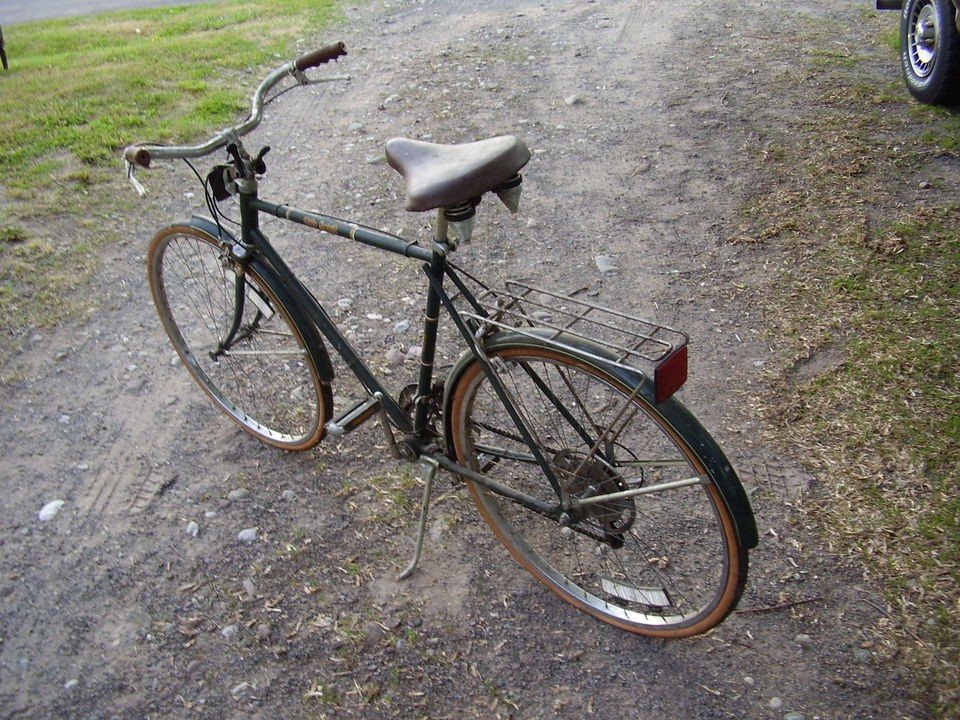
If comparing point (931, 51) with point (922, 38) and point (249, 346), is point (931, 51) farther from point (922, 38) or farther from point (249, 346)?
point (249, 346)

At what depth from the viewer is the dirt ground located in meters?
2.53

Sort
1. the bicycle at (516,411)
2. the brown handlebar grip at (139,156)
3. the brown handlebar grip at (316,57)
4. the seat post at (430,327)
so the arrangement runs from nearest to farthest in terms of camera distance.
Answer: the bicycle at (516,411), the seat post at (430,327), the brown handlebar grip at (139,156), the brown handlebar grip at (316,57)

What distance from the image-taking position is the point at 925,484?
293 cm

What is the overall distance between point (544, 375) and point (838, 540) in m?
1.21

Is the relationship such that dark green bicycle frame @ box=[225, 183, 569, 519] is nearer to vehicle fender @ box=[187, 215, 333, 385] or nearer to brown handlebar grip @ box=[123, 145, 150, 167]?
vehicle fender @ box=[187, 215, 333, 385]

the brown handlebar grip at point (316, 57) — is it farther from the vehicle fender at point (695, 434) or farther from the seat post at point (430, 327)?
the vehicle fender at point (695, 434)

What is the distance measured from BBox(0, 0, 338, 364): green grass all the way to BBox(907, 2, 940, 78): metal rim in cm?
537

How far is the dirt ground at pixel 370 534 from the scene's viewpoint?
2525 millimetres

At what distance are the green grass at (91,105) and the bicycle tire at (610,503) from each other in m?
2.94

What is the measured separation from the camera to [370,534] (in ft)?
10.1

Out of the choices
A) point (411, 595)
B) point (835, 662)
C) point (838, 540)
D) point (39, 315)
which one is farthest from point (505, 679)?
point (39, 315)

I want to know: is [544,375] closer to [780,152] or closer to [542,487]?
[542,487]

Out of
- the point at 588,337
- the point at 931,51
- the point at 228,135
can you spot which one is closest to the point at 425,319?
the point at 588,337

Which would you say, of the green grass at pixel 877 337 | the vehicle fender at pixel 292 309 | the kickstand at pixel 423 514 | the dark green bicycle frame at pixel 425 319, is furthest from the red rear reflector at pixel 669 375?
the vehicle fender at pixel 292 309
